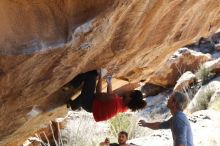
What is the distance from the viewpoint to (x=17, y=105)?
5176mm

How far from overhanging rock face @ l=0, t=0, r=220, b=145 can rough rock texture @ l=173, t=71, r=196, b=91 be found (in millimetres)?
8569

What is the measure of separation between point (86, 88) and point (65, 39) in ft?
5.29

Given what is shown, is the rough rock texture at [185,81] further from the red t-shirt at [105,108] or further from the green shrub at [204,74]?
the red t-shirt at [105,108]

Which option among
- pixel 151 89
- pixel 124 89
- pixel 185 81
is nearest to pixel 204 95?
pixel 185 81

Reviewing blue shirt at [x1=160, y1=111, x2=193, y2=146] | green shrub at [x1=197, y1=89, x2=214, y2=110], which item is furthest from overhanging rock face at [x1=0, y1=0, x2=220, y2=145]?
green shrub at [x1=197, y1=89, x2=214, y2=110]

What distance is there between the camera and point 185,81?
50.0 ft

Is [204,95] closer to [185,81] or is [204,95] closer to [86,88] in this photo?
[185,81]

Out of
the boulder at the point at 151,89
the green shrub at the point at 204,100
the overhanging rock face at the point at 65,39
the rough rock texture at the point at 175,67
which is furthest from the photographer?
the boulder at the point at 151,89

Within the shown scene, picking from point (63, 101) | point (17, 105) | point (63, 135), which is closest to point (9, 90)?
point (17, 105)

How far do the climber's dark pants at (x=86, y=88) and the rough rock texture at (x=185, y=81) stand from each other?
8820 mm

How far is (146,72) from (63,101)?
1.94 meters

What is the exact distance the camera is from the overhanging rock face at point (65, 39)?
14.3 feet

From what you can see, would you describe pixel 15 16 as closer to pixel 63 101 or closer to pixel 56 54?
pixel 56 54

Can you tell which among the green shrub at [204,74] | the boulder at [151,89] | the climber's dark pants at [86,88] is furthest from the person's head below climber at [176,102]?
the boulder at [151,89]
